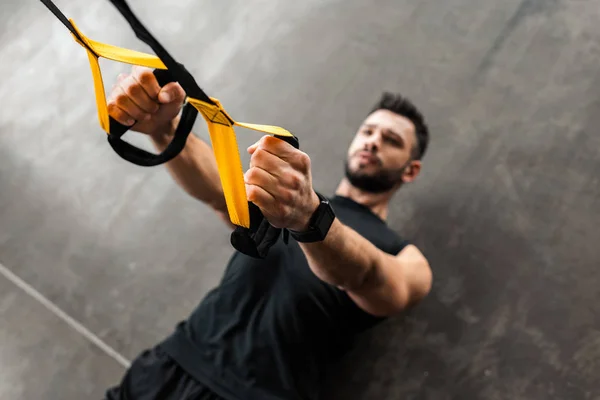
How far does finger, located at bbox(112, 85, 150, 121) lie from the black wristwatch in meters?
0.36

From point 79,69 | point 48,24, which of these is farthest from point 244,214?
point 48,24

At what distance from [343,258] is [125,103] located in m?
0.47

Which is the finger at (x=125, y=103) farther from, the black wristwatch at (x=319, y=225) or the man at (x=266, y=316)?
the black wristwatch at (x=319, y=225)

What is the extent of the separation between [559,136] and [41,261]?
169 cm

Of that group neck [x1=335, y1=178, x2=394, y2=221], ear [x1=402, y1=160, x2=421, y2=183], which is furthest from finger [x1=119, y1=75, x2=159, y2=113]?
ear [x1=402, y1=160, x2=421, y2=183]

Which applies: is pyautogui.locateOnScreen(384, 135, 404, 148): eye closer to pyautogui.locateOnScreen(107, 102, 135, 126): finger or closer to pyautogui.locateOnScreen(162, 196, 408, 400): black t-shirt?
pyautogui.locateOnScreen(162, 196, 408, 400): black t-shirt

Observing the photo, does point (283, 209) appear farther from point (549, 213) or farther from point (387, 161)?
point (549, 213)

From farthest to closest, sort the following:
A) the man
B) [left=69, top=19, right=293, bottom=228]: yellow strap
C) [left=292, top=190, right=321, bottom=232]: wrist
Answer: the man, [left=292, top=190, right=321, bottom=232]: wrist, [left=69, top=19, right=293, bottom=228]: yellow strap

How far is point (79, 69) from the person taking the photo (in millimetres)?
2057

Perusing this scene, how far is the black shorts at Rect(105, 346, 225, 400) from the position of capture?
1.27 m

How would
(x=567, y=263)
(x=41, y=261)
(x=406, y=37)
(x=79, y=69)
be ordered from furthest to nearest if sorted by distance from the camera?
(x=79, y=69) → (x=406, y=37) → (x=41, y=261) → (x=567, y=263)

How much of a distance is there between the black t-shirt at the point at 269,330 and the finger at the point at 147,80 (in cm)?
54

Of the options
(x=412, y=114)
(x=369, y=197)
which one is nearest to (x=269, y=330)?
(x=369, y=197)

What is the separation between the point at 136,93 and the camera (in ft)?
2.97
